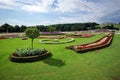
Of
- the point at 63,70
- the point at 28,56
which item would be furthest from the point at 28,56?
the point at 63,70

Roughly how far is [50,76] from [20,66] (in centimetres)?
320

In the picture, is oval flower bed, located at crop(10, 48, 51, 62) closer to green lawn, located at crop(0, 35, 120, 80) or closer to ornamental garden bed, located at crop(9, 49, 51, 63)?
ornamental garden bed, located at crop(9, 49, 51, 63)

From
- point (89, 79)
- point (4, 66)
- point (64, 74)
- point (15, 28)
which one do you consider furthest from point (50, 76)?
point (15, 28)

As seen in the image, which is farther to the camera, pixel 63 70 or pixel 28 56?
pixel 28 56

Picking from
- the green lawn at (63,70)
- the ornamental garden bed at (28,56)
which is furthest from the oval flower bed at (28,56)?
the green lawn at (63,70)

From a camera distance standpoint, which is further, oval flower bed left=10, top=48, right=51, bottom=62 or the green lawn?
oval flower bed left=10, top=48, right=51, bottom=62

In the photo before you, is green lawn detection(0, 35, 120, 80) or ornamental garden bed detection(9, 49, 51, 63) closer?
green lawn detection(0, 35, 120, 80)

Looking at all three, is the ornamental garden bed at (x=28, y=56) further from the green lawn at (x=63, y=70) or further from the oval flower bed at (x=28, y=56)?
the green lawn at (x=63, y=70)

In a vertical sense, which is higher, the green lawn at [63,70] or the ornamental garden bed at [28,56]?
the ornamental garden bed at [28,56]

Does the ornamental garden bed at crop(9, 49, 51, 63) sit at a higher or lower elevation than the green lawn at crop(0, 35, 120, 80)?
higher

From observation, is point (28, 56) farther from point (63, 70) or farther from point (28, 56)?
point (63, 70)

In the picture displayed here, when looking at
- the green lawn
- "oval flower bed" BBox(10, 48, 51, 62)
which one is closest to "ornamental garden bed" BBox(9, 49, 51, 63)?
"oval flower bed" BBox(10, 48, 51, 62)

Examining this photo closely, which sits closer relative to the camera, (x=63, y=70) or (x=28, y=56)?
(x=63, y=70)

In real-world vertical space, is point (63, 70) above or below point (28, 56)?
below
